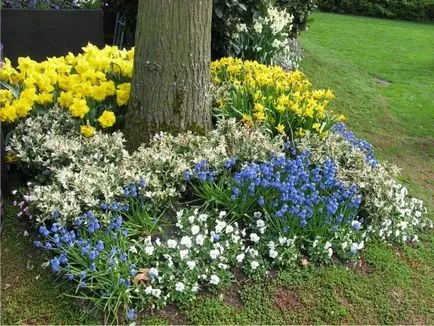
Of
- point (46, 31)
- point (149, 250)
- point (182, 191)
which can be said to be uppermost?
point (46, 31)

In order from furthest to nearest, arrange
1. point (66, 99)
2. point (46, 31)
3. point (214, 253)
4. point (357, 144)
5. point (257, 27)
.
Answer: point (257, 27)
point (46, 31)
point (357, 144)
point (66, 99)
point (214, 253)

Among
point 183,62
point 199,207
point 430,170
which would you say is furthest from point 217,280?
point 430,170

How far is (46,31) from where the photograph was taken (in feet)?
20.3

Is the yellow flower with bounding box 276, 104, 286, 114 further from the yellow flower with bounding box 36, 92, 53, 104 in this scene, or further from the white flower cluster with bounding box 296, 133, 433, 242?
the yellow flower with bounding box 36, 92, 53, 104

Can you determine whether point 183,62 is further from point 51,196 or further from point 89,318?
point 89,318

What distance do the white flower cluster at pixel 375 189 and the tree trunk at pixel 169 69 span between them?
2.91ft

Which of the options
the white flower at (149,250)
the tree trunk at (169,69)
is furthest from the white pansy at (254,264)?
the tree trunk at (169,69)

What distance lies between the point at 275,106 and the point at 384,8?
21.8 metres

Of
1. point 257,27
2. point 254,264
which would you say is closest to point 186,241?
point 254,264

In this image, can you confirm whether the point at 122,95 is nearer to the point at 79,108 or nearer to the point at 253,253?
the point at 79,108

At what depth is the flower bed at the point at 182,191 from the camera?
10.4 ft

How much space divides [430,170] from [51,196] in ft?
14.1

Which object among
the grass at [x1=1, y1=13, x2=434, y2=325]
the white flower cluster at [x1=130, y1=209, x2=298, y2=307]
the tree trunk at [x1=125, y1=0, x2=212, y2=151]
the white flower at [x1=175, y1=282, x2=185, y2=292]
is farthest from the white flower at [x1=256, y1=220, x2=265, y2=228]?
the tree trunk at [x1=125, y1=0, x2=212, y2=151]

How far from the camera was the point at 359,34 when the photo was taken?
1714cm
